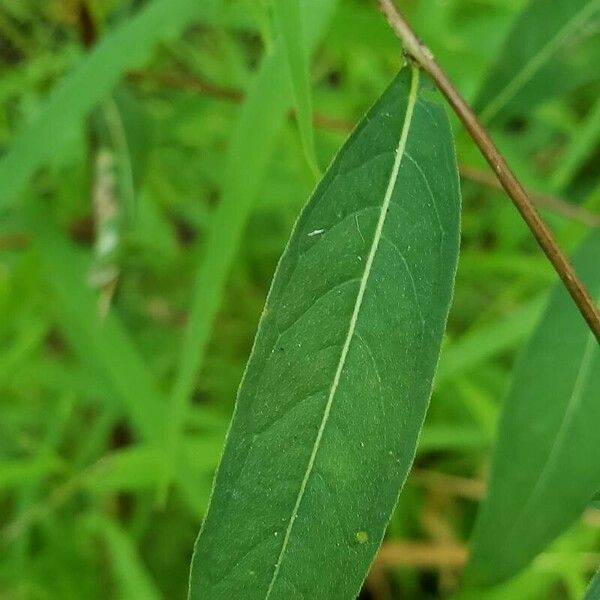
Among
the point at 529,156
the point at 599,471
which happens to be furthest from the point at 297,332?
the point at 529,156

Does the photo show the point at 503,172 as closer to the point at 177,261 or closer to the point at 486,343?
the point at 486,343

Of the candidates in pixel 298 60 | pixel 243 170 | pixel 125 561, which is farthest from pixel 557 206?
pixel 125 561

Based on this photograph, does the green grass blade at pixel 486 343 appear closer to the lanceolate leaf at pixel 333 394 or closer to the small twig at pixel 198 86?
the small twig at pixel 198 86

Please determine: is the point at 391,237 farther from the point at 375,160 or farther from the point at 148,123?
the point at 148,123

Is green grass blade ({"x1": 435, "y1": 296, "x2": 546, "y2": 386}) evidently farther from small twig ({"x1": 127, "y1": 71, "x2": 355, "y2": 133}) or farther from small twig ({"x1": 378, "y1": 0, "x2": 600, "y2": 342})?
small twig ({"x1": 378, "y1": 0, "x2": 600, "y2": 342})

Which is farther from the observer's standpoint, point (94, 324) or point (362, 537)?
point (94, 324)

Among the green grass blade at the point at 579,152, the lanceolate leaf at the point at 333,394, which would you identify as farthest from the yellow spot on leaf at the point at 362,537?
the green grass blade at the point at 579,152
